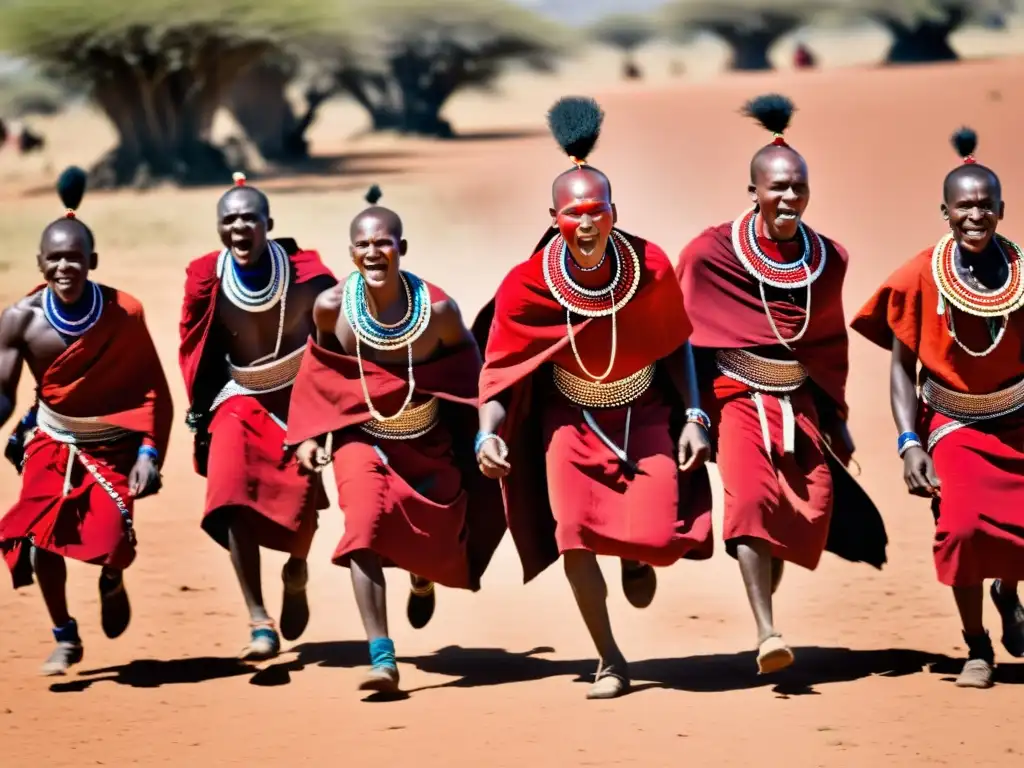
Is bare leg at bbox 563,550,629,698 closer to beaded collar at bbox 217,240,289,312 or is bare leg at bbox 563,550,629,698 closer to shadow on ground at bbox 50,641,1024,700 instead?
shadow on ground at bbox 50,641,1024,700

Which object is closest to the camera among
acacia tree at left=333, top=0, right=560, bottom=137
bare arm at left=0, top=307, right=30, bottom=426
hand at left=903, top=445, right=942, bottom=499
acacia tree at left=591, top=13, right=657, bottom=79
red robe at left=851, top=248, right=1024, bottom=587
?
red robe at left=851, top=248, right=1024, bottom=587

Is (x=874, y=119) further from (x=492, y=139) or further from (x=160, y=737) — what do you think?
(x=160, y=737)

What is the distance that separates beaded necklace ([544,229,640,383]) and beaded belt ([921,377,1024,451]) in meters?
1.37

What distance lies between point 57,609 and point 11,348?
1154mm

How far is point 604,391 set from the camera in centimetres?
766

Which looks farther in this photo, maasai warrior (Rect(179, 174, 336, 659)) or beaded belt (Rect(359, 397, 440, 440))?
maasai warrior (Rect(179, 174, 336, 659))

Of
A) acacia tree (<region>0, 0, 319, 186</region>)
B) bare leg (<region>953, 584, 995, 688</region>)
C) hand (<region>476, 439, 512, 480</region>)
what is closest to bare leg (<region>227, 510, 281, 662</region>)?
hand (<region>476, 439, 512, 480</region>)

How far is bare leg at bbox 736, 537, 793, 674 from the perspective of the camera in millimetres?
7133

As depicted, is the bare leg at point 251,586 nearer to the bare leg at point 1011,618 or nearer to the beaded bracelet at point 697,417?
the beaded bracelet at point 697,417

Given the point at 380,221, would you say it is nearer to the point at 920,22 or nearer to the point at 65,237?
the point at 65,237

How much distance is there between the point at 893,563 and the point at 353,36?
1147 inches

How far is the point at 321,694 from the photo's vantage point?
7715mm

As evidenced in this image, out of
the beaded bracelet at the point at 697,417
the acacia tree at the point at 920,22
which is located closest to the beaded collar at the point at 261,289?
the beaded bracelet at the point at 697,417

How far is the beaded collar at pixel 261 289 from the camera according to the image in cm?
824
